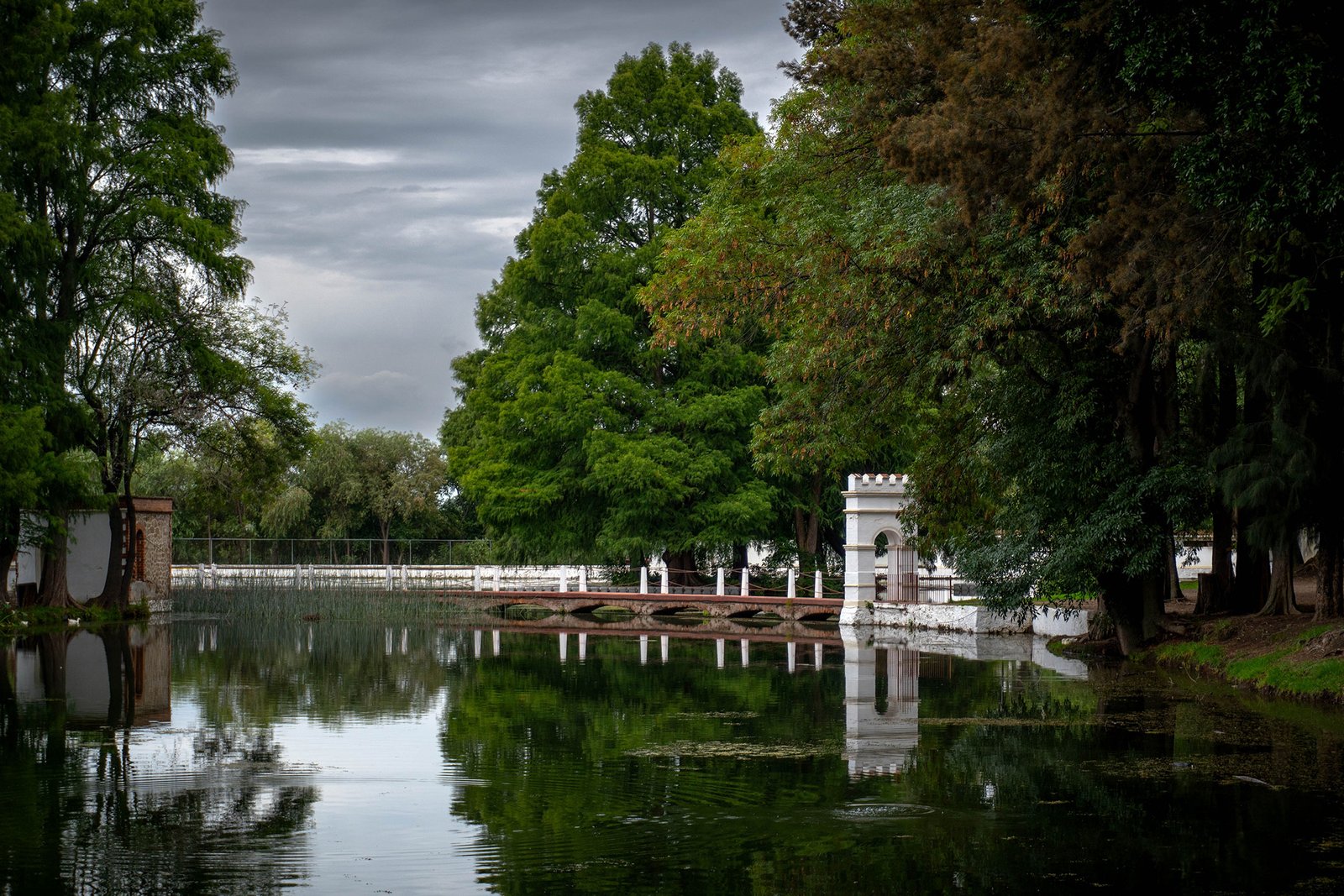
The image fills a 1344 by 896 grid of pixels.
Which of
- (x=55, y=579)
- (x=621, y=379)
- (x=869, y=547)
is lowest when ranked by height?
(x=55, y=579)

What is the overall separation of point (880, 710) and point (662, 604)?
2467cm

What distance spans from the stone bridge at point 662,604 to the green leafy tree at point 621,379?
1.35m

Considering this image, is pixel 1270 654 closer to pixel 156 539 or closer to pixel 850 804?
pixel 850 804

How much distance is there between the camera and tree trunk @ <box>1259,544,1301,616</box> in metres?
20.9

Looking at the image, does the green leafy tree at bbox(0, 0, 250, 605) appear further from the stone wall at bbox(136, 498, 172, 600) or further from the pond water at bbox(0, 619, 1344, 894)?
the pond water at bbox(0, 619, 1344, 894)

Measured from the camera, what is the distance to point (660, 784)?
438 inches

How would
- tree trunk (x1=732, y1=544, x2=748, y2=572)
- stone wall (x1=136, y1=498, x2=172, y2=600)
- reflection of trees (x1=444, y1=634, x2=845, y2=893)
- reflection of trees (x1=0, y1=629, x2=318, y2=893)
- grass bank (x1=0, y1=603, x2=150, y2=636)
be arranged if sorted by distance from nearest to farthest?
reflection of trees (x1=0, y1=629, x2=318, y2=893) → reflection of trees (x1=444, y1=634, x2=845, y2=893) → grass bank (x1=0, y1=603, x2=150, y2=636) → stone wall (x1=136, y1=498, x2=172, y2=600) → tree trunk (x1=732, y1=544, x2=748, y2=572)

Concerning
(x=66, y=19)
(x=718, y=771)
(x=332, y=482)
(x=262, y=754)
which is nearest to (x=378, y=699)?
(x=262, y=754)

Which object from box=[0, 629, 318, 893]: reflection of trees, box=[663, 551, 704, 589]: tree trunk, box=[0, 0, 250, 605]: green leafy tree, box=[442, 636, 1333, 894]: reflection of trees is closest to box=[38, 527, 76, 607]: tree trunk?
box=[0, 0, 250, 605]: green leafy tree

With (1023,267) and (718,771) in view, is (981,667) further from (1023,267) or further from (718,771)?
(718,771)

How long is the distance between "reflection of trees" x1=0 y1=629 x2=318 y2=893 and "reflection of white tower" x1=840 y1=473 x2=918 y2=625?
870 inches

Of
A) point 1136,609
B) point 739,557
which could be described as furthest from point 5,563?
point 1136,609

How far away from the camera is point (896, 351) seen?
842 inches

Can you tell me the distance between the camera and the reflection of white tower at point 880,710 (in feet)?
41.2
